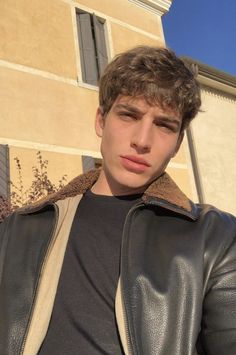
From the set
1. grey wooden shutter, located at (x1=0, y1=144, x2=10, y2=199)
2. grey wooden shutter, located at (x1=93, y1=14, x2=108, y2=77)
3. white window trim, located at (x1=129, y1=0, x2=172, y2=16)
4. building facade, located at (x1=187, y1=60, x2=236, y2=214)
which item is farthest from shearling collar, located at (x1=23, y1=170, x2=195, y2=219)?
white window trim, located at (x1=129, y1=0, x2=172, y2=16)

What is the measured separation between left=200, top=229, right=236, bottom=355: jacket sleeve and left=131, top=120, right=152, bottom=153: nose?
495 mm

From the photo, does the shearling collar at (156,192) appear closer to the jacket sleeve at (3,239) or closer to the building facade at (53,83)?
the jacket sleeve at (3,239)

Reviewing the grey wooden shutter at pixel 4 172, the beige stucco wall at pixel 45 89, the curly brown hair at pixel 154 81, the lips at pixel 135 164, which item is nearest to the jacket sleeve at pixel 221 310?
the lips at pixel 135 164

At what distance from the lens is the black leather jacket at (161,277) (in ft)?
3.84

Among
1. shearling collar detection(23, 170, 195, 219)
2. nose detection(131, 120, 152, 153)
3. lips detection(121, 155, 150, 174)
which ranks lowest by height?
shearling collar detection(23, 170, 195, 219)

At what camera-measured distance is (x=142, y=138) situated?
1507 millimetres

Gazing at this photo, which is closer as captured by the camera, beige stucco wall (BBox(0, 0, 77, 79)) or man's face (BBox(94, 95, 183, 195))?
man's face (BBox(94, 95, 183, 195))

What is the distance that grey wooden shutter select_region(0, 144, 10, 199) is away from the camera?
6056mm

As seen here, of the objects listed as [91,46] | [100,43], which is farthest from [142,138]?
[100,43]

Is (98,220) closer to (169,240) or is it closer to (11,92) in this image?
(169,240)

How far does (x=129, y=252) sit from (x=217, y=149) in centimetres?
997

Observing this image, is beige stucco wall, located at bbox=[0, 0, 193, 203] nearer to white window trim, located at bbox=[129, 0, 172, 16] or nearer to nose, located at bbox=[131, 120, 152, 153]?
white window trim, located at bbox=[129, 0, 172, 16]

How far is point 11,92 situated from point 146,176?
582 cm

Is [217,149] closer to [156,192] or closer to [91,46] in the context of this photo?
[91,46]
